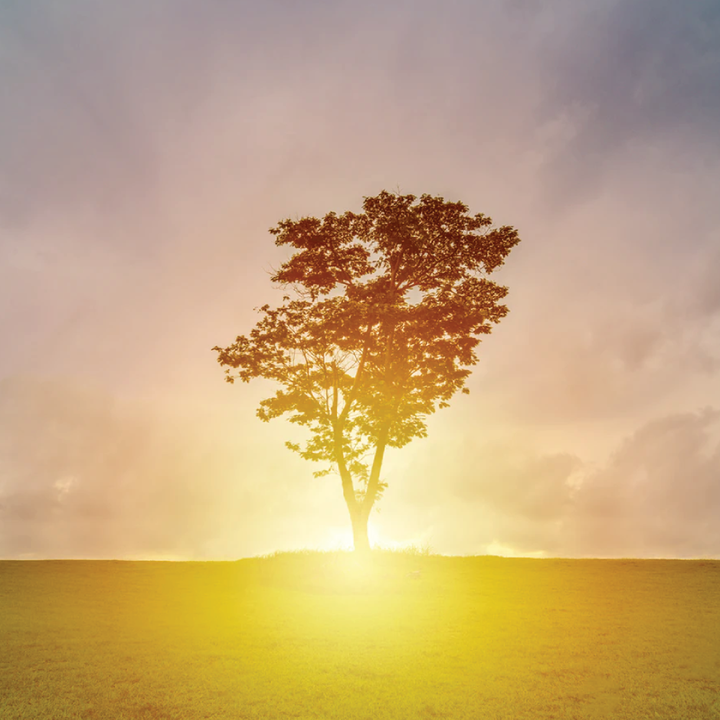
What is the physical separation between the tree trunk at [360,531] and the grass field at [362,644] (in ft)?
7.73

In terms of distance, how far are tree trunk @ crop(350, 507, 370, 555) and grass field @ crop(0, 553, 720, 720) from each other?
7.73 feet

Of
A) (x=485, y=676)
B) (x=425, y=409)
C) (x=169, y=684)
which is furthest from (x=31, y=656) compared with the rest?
(x=425, y=409)

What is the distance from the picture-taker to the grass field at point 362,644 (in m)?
10.7

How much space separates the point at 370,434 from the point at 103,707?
2132 cm

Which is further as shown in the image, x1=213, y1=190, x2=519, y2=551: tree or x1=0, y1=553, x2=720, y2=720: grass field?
x1=213, y1=190, x2=519, y2=551: tree

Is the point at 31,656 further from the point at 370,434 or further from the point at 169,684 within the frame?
the point at 370,434

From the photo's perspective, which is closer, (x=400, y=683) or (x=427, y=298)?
(x=400, y=683)

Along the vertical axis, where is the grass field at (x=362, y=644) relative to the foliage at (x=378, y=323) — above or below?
below

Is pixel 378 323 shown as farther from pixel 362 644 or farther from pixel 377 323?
pixel 362 644

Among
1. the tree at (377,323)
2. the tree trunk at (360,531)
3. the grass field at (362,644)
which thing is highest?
the tree at (377,323)

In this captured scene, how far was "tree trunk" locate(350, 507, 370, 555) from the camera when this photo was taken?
95.3 ft

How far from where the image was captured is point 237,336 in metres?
32.5

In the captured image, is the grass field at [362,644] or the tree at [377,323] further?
the tree at [377,323]

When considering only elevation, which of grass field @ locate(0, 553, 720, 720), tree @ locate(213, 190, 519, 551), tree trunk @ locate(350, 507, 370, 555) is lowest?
grass field @ locate(0, 553, 720, 720)
